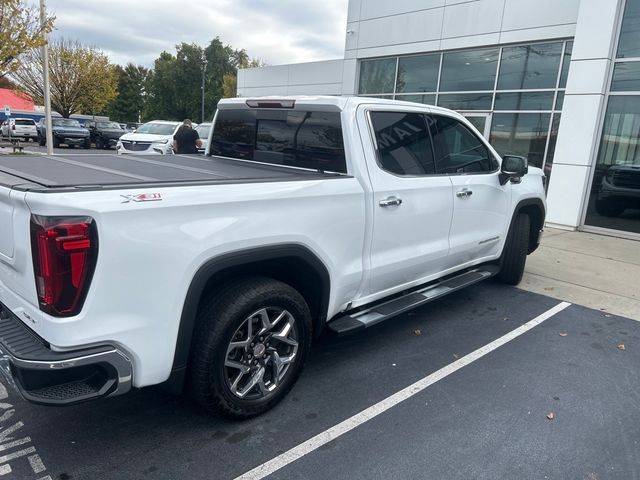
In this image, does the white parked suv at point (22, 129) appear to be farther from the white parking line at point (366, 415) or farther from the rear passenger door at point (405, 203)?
the white parking line at point (366, 415)

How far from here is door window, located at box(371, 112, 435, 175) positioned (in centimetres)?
365

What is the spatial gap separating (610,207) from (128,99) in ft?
224

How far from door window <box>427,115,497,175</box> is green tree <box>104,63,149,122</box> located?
68.8 m

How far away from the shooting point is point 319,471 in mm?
2564

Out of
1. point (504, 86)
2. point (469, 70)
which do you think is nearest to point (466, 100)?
point (469, 70)

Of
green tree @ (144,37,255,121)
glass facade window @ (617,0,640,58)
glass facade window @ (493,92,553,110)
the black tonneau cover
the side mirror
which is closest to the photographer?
the black tonneau cover

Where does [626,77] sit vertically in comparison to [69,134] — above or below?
above

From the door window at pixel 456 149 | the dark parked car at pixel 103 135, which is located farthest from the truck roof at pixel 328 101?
the dark parked car at pixel 103 135

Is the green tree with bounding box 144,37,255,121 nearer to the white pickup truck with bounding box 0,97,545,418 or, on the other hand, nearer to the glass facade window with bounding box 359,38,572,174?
the glass facade window with bounding box 359,38,572,174

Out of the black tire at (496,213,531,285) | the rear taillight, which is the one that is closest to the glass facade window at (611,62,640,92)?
the black tire at (496,213,531,285)

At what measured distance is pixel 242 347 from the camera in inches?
110

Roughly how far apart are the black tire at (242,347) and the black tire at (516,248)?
3239mm

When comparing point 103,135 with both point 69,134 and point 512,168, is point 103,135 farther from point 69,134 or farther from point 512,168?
point 512,168

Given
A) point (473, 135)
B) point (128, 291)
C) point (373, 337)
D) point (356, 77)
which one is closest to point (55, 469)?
point (128, 291)
